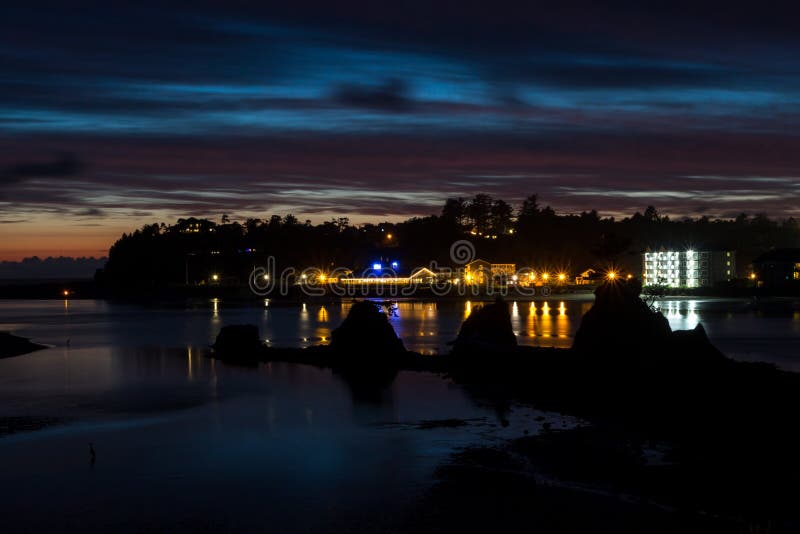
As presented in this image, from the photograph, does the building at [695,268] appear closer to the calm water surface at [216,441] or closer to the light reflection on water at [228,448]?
the calm water surface at [216,441]

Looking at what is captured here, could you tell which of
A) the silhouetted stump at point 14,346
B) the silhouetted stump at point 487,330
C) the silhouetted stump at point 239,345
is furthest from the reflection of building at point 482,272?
the silhouetted stump at point 487,330

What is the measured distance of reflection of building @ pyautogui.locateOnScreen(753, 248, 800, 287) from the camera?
122250 mm

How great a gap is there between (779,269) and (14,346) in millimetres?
103745

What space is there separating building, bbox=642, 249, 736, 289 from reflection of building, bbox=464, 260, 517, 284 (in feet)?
85.3

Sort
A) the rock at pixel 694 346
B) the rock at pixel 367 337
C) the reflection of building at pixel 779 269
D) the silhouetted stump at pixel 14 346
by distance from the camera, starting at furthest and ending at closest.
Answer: the reflection of building at pixel 779 269
the silhouetted stump at pixel 14 346
the rock at pixel 367 337
the rock at pixel 694 346

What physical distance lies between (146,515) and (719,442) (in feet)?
44.5

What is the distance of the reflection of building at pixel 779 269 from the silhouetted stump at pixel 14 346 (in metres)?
100

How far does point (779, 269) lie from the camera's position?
123812mm

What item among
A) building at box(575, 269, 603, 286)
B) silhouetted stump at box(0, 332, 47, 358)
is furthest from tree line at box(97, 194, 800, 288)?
silhouetted stump at box(0, 332, 47, 358)

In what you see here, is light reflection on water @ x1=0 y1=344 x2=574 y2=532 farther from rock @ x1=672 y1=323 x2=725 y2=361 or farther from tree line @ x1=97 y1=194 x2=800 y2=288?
tree line @ x1=97 y1=194 x2=800 y2=288

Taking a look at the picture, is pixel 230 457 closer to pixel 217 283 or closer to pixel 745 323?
pixel 745 323

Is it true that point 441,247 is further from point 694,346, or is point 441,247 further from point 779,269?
point 694,346

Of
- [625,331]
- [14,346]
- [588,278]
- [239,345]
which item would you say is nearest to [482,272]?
[588,278]

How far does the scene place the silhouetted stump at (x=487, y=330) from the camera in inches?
1547
